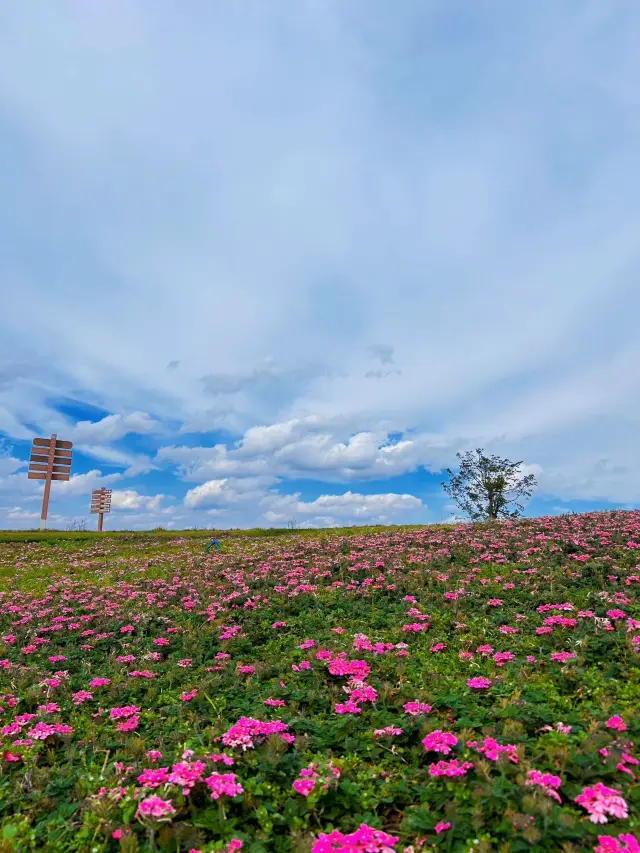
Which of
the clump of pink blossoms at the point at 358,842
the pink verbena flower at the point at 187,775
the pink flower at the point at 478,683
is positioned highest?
the pink flower at the point at 478,683

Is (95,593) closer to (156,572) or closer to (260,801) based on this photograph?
(156,572)

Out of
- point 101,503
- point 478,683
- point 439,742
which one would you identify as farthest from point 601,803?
point 101,503

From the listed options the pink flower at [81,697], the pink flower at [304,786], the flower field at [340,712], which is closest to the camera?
the flower field at [340,712]

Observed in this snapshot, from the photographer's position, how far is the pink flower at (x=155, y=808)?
4348 millimetres

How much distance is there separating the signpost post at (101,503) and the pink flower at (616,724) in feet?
153

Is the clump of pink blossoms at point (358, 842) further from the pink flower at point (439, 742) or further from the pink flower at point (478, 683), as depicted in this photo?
the pink flower at point (478, 683)

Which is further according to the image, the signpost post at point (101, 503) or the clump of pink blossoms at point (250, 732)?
the signpost post at point (101, 503)

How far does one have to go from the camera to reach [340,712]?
621 cm

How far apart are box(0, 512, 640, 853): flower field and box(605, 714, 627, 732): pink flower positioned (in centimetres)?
13

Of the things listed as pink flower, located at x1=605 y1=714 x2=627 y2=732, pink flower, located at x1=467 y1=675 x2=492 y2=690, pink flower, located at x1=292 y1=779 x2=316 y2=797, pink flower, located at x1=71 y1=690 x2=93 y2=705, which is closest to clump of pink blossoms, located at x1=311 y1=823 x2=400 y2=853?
pink flower, located at x1=292 y1=779 x2=316 y2=797

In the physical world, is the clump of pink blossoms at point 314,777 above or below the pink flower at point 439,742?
below

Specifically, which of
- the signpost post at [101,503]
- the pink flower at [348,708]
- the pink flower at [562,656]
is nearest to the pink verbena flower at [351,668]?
the pink flower at [348,708]

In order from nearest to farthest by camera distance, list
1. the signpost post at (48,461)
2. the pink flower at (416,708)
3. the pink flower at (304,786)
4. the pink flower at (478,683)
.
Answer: the pink flower at (304,786), the pink flower at (416,708), the pink flower at (478,683), the signpost post at (48,461)

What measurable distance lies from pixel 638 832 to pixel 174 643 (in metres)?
8.00
